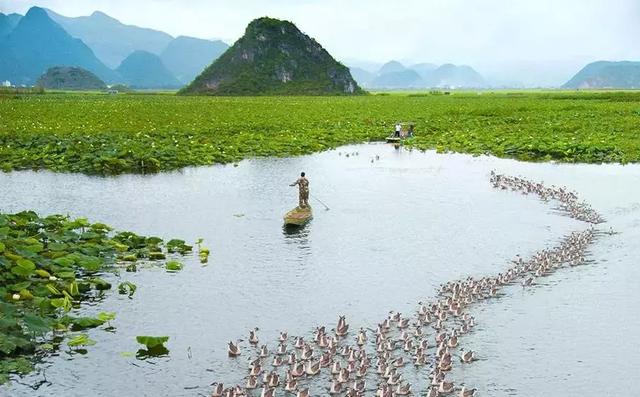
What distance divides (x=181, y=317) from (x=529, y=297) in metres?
8.33

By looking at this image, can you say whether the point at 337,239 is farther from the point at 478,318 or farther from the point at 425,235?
the point at 478,318

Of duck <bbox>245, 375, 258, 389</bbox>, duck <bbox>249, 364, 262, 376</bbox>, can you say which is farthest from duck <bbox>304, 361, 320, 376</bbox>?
duck <bbox>245, 375, 258, 389</bbox>

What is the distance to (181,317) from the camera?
48.7 feet

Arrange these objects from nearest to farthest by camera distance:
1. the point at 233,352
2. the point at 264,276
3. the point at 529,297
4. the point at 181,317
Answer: the point at 233,352, the point at 181,317, the point at 529,297, the point at 264,276

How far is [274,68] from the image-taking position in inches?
5969

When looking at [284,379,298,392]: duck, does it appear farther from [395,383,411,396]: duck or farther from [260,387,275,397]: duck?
[395,383,411,396]: duck

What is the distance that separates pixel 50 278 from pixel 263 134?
3567 cm

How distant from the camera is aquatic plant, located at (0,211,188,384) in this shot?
1267 cm

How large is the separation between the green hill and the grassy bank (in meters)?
78.5

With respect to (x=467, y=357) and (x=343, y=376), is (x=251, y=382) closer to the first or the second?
(x=343, y=376)

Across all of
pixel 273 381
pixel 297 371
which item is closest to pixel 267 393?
pixel 273 381

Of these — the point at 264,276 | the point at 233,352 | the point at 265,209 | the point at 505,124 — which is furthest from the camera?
the point at 505,124

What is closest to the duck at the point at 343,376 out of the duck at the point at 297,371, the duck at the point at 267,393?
the duck at the point at 297,371

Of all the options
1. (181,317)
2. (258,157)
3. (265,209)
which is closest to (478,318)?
(181,317)
